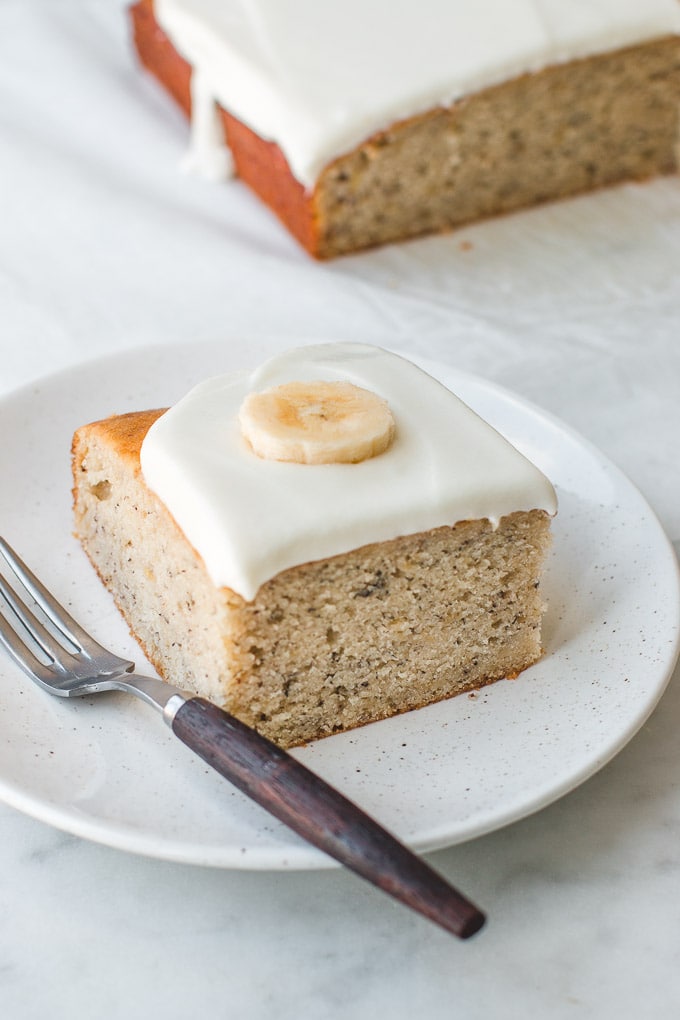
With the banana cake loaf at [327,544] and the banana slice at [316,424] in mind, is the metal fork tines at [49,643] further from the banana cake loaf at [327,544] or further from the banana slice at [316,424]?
the banana slice at [316,424]

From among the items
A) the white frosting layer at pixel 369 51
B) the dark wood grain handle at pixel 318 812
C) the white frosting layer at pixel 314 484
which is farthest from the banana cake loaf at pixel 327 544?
the white frosting layer at pixel 369 51

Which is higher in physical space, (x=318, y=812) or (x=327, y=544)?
(x=327, y=544)

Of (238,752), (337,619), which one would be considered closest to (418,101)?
(337,619)

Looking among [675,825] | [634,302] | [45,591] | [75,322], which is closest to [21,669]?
[45,591]

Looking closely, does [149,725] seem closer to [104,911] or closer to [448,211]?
[104,911]

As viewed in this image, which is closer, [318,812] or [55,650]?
[318,812]

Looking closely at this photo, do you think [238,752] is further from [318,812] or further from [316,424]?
[316,424]

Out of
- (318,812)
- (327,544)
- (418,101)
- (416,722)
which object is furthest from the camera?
(418,101)
